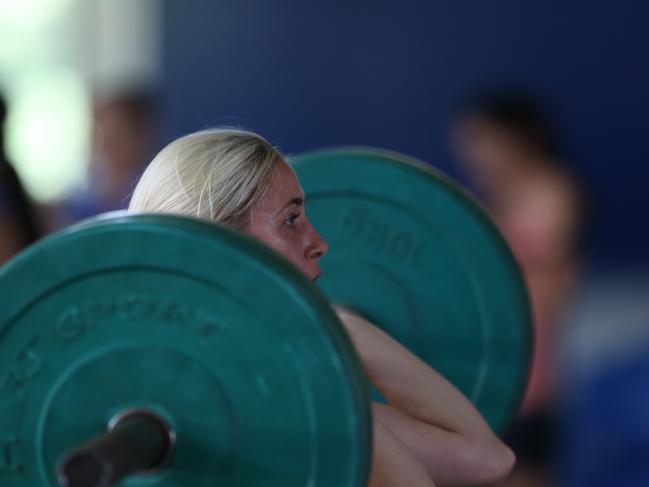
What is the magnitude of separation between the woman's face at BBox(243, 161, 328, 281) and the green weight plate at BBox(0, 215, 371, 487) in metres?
0.27

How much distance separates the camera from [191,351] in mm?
1109

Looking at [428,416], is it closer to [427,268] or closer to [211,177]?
[427,268]

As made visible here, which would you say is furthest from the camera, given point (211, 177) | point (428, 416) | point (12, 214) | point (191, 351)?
point (12, 214)

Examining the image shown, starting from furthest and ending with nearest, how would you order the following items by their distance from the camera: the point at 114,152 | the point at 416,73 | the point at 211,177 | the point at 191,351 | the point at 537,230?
the point at 416,73
the point at 114,152
the point at 537,230
the point at 211,177
the point at 191,351

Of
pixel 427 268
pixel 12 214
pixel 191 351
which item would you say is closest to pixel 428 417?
pixel 427 268

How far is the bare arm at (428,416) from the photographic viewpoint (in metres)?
1.56

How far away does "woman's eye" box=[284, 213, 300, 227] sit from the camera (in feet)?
4.58

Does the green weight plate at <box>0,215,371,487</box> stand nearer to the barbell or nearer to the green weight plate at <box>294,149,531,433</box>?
the barbell

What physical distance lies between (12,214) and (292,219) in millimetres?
1259

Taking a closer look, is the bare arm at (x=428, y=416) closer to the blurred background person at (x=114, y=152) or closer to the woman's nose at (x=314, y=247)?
the woman's nose at (x=314, y=247)

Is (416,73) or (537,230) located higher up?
(416,73)

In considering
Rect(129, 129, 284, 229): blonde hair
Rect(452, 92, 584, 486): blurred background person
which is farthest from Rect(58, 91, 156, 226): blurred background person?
Rect(129, 129, 284, 229): blonde hair

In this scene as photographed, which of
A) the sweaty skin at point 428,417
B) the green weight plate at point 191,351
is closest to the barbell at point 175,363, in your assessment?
the green weight plate at point 191,351

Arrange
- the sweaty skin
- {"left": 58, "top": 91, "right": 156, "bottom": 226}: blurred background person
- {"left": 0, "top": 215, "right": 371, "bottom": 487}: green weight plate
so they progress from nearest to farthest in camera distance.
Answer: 1. {"left": 0, "top": 215, "right": 371, "bottom": 487}: green weight plate
2. the sweaty skin
3. {"left": 58, "top": 91, "right": 156, "bottom": 226}: blurred background person
